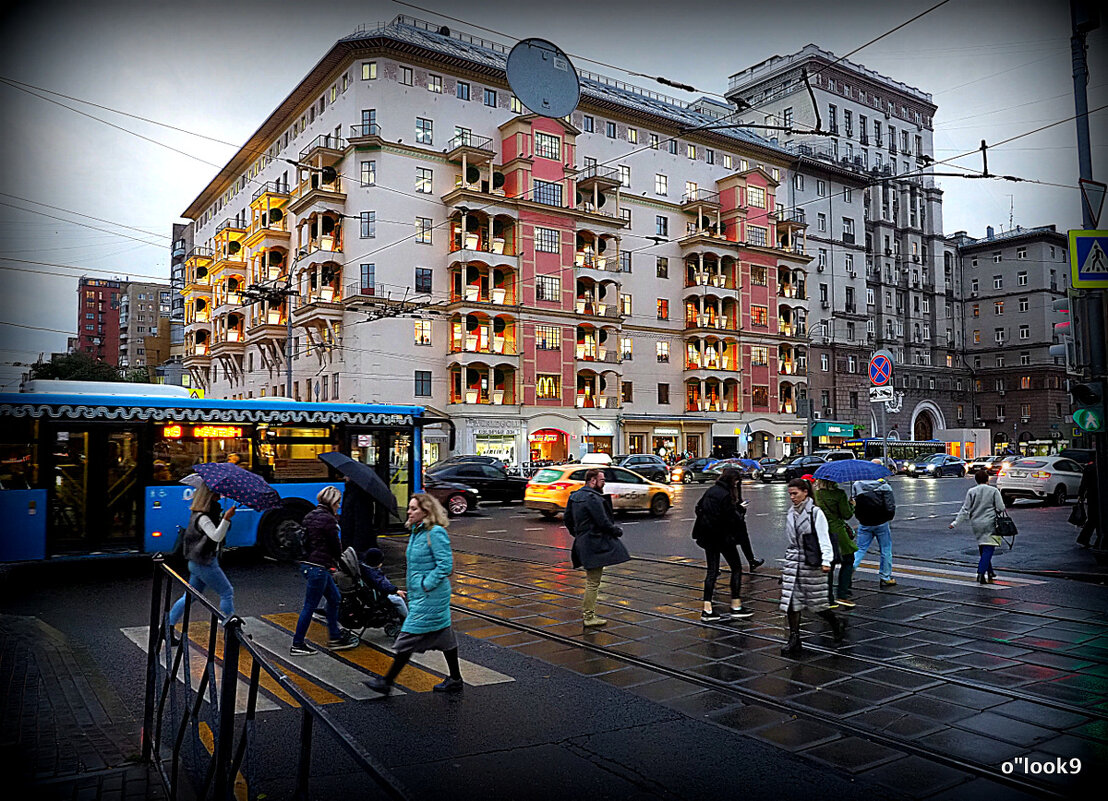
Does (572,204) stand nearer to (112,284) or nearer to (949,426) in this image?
(949,426)

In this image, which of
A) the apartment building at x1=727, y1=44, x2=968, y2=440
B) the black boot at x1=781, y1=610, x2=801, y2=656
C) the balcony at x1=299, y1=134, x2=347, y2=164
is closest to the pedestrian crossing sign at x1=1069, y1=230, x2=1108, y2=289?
the black boot at x1=781, y1=610, x2=801, y2=656

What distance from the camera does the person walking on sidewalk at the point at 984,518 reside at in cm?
1159

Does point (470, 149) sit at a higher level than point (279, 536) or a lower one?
higher

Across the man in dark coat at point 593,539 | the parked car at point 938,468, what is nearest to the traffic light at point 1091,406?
the man in dark coat at point 593,539

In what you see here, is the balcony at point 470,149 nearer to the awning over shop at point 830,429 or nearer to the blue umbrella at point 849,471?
the awning over shop at point 830,429

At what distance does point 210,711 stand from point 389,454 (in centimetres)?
1224

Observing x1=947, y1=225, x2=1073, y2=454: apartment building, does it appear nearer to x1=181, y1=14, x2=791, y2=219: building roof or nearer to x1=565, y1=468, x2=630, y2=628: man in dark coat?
x1=181, y1=14, x2=791, y2=219: building roof

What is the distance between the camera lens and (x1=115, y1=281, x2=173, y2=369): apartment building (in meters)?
135

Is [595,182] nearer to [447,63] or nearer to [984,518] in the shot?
[447,63]

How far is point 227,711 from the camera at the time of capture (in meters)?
3.73

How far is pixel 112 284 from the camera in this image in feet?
518

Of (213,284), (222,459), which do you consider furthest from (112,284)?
(222,459)

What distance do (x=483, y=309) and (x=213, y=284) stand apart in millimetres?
26805

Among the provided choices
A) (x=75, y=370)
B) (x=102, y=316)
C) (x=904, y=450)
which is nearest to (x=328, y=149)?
(x=75, y=370)
